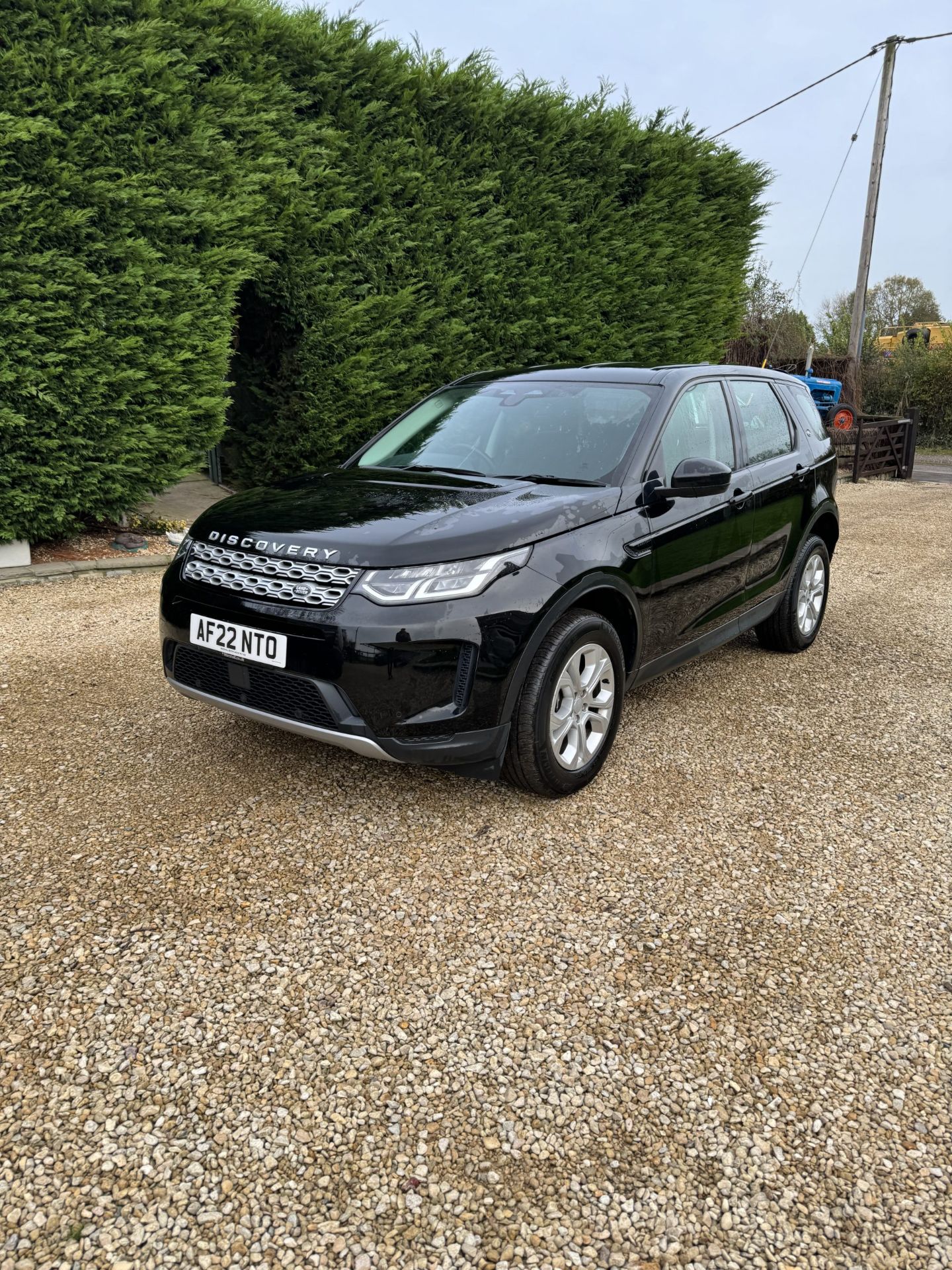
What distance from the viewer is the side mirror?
372 cm

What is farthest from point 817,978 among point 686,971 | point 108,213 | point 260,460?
point 260,460

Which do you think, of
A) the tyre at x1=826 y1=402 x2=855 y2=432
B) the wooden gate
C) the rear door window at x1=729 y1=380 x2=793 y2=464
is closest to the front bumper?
the rear door window at x1=729 y1=380 x2=793 y2=464

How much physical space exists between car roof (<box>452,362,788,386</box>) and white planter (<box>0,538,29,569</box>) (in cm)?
403

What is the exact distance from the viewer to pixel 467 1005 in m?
2.41

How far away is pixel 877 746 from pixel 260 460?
21.8ft

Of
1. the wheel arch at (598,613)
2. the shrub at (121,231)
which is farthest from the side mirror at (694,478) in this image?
the shrub at (121,231)

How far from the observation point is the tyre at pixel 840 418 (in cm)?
1491

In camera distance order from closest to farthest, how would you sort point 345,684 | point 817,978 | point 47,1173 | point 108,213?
point 47,1173 → point 817,978 → point 345,684 → point 108,213

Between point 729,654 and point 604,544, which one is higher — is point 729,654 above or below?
below

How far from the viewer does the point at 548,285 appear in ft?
31.2

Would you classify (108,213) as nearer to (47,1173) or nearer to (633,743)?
(633,743)

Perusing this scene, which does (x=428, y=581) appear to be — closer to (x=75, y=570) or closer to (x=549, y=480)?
(x=549, y=480)

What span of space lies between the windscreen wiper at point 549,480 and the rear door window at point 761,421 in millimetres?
1358

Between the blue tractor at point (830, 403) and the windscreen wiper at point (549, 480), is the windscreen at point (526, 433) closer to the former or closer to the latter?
the windscreen wiper at point (549, 480)
